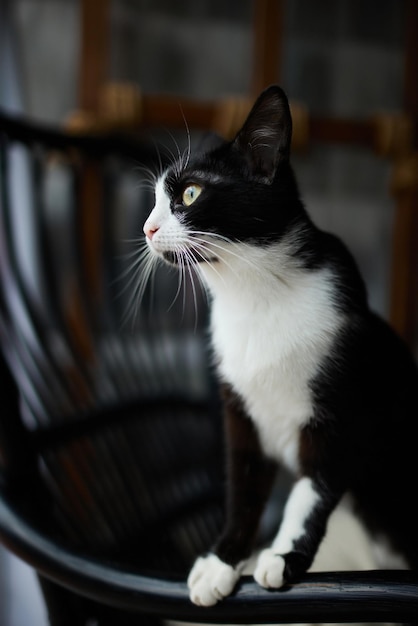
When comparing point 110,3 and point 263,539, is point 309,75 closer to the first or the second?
point 110,3

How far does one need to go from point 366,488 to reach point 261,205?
9.9 inches

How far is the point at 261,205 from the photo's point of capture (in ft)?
1.63

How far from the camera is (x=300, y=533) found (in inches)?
20.9

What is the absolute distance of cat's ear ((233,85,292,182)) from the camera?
0.45 metres

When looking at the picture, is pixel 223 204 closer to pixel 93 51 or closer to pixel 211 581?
pixel 211 581

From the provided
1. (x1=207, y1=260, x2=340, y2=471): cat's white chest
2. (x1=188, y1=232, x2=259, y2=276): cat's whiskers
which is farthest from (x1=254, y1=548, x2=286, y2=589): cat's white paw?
(x1=188, y1=232, x2=259, y2=276): cat's whiskers

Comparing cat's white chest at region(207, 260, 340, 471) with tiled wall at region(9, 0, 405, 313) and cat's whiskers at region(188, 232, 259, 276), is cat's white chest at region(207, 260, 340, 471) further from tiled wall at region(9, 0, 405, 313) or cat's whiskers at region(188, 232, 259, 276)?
tiled wall at region(9, 0, 405, 313)

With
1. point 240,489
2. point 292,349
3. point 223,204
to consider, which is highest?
point 223,204

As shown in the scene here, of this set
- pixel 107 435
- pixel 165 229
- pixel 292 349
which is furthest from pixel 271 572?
pixel 107 435

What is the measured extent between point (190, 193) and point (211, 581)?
314mm

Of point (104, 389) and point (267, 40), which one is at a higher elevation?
point (267, 40)

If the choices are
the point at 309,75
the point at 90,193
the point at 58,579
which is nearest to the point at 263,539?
the point at 58,579

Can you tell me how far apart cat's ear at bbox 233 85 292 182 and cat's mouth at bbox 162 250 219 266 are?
0.07 metres

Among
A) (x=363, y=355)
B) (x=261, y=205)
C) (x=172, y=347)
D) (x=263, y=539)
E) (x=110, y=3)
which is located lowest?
(x=263, y=539)
